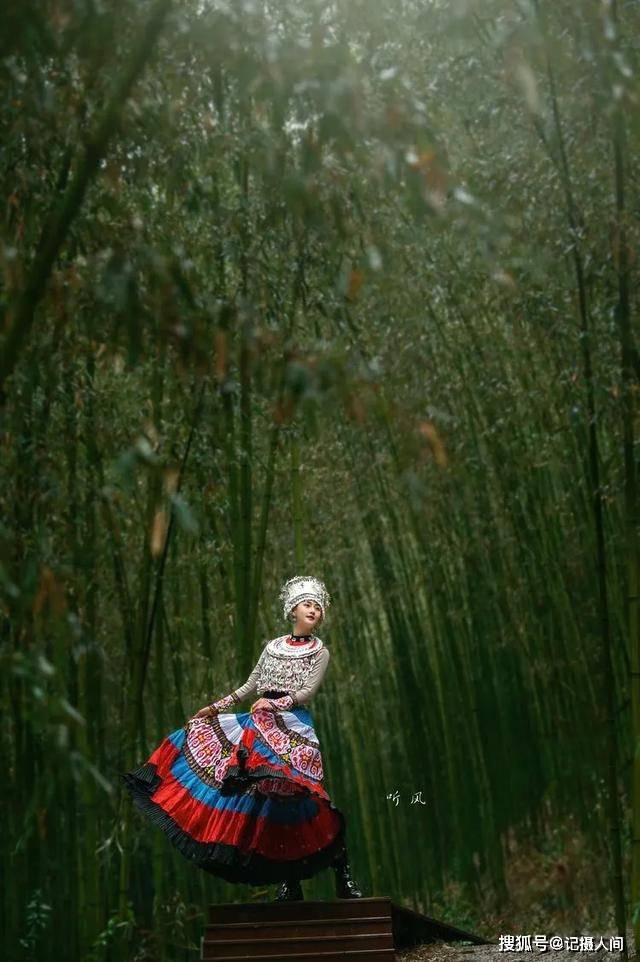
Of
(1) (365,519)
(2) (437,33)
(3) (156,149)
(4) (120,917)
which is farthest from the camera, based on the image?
(1) (365,519)

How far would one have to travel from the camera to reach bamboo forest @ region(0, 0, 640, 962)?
2406 millimetres

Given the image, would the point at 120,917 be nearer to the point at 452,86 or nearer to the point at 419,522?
the point at 419,522

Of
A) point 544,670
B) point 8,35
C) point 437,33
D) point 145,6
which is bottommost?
point 544,670

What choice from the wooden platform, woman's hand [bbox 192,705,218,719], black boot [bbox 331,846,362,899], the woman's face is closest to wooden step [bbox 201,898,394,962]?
the wooden platform

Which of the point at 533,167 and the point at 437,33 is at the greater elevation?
the point at 437,33

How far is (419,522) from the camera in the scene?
6.42 metres

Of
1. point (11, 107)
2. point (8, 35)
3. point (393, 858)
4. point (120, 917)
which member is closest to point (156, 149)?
point (11, 107)

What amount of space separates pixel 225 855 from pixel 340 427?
3127mm

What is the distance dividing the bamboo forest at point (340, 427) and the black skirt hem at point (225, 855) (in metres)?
0.43

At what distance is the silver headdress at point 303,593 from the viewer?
4.10 meters

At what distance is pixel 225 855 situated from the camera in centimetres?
371

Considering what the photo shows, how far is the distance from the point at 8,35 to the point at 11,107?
455 millimetres

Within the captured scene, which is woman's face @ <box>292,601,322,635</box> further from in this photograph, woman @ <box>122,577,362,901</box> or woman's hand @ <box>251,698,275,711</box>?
woman's hand @ <box>251,698,275,711</box>

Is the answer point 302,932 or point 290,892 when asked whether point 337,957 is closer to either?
point 302,932
